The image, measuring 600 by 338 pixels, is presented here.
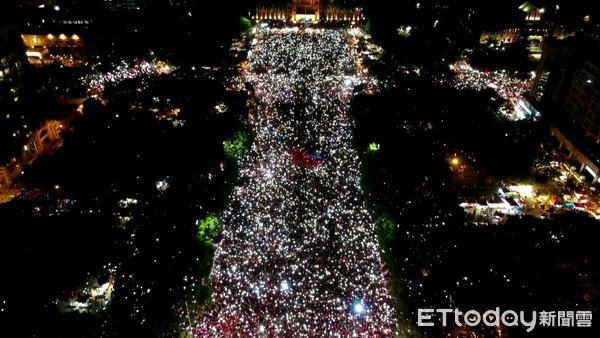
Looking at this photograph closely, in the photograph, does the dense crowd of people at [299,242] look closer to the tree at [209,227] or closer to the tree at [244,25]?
the tree at [209,227]

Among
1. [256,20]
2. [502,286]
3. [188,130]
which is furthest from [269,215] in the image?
[256,20]

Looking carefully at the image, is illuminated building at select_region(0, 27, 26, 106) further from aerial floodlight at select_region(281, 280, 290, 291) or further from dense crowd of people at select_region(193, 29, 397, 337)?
aerial floodlight at select_region(281, 280, 290, 291)

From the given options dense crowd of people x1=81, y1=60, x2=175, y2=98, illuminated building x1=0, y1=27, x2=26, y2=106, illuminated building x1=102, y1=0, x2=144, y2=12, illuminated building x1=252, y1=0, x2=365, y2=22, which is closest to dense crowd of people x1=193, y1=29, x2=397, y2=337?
dense crowd of people x1=81, y1=60, x2=175, y2=98

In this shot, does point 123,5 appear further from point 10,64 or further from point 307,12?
point 10,64

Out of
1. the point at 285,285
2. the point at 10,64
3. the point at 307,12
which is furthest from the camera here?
the point at 307,12

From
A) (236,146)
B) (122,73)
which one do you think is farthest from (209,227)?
(122,73)

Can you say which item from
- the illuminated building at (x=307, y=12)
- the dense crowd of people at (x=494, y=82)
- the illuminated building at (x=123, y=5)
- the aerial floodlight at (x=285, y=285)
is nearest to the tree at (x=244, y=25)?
the illuminated building at (x=307, y=12)

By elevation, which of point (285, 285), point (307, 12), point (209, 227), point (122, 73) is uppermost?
point (307, 12)
